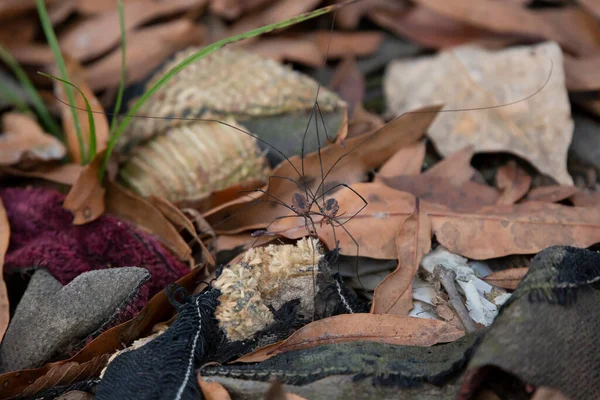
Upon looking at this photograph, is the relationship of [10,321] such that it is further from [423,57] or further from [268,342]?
[423,57]

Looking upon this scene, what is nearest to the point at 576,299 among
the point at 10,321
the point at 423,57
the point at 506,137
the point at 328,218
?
the point at 328,218

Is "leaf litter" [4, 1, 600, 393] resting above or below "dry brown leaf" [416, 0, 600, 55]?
below

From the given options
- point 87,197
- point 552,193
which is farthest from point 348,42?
point 87,197

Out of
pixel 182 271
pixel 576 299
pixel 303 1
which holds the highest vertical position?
pixel 303 1

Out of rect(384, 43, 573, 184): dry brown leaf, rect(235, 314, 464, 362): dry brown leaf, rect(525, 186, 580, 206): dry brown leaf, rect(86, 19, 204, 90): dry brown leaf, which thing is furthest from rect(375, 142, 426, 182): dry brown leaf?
rect(86, 19, 204, 90): dry brown leaf

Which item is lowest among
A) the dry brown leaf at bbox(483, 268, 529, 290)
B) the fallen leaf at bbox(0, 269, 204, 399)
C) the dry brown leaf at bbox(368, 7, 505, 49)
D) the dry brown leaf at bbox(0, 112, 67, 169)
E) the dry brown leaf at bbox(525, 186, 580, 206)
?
the fallen leaf at bbox(0, 269, 204, 399)

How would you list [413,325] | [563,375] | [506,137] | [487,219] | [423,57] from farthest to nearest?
1. [423,57]
2. [506,137]
3. [487,219]
4. [413,325]
5. [563,375]

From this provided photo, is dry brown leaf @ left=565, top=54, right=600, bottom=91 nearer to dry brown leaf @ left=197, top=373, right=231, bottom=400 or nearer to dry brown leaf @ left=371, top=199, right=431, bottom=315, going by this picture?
dry brown leaf @ left=371, top=199, right=431, bottom=315

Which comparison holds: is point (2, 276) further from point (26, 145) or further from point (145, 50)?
point (145, 50)
